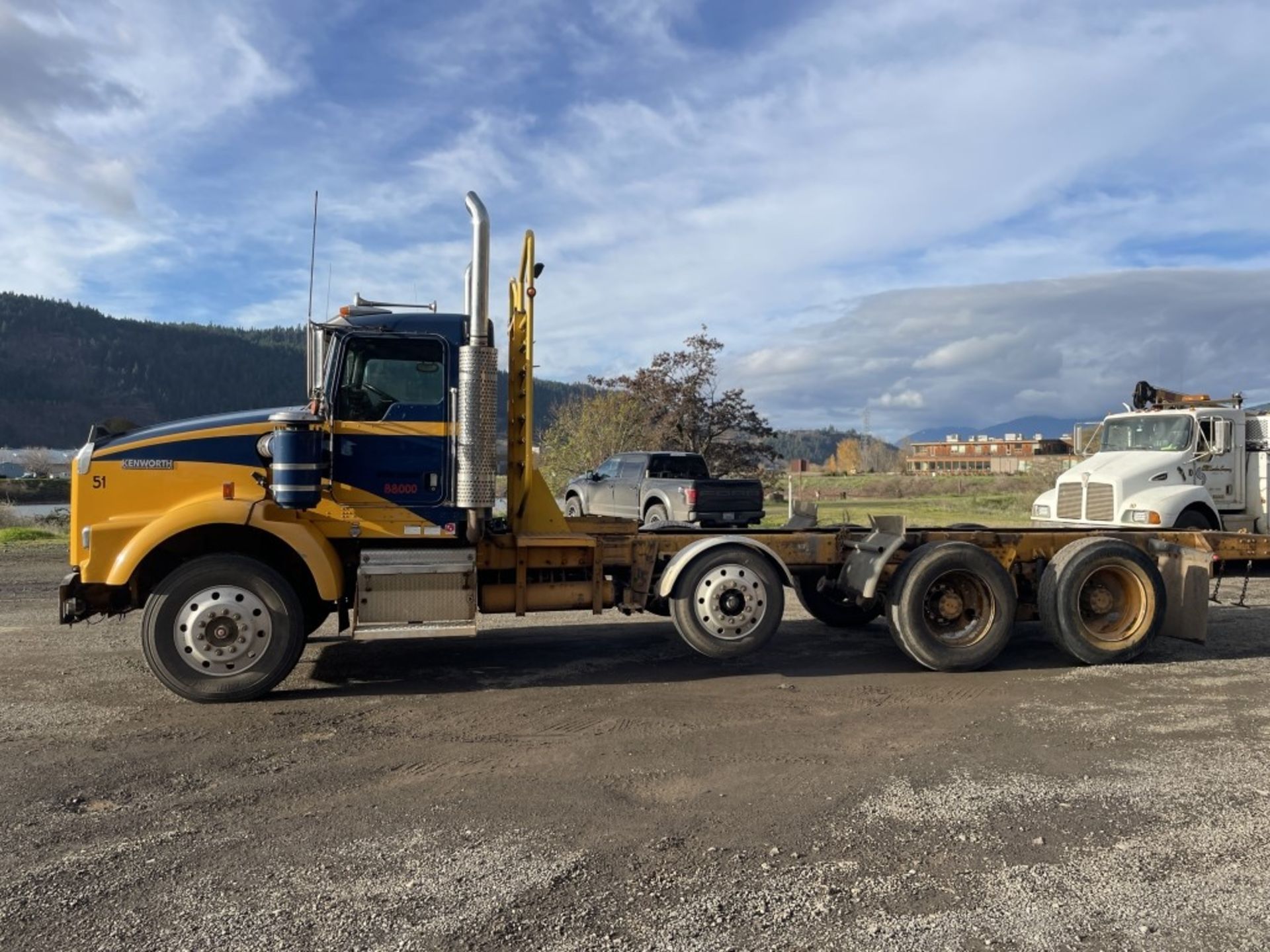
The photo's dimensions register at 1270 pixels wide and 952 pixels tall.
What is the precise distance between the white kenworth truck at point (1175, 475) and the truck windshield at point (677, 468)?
267 inches

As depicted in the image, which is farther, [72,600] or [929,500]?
[929,500]

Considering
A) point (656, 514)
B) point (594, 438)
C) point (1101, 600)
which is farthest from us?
point (594, 438)

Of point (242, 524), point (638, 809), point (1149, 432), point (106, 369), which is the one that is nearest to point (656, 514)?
point (1149, 432)

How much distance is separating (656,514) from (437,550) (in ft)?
36.7

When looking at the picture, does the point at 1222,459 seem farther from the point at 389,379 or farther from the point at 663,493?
the point at 389,379

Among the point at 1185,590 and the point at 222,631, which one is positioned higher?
the point at 1185,590

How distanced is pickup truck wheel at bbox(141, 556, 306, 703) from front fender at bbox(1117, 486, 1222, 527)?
11.6m

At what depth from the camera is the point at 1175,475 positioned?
13.4 metres

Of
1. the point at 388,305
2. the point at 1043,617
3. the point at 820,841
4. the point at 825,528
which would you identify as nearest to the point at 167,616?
the point at 388,305

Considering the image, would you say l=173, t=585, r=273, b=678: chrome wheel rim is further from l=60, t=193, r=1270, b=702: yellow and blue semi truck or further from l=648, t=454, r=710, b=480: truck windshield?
l=648, t=454, r=710, b=480: truck windshield

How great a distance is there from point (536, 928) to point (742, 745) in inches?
94.4

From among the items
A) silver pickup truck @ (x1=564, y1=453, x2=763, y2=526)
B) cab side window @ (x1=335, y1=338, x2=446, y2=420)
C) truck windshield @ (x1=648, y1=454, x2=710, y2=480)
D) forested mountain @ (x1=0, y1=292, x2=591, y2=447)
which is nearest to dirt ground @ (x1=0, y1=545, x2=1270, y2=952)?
cab side window @ (x1=335, y1=338, x2=446, y2=420)

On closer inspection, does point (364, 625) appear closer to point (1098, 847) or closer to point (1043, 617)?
point (1098, 847)

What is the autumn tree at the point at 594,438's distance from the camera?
91.1ft
